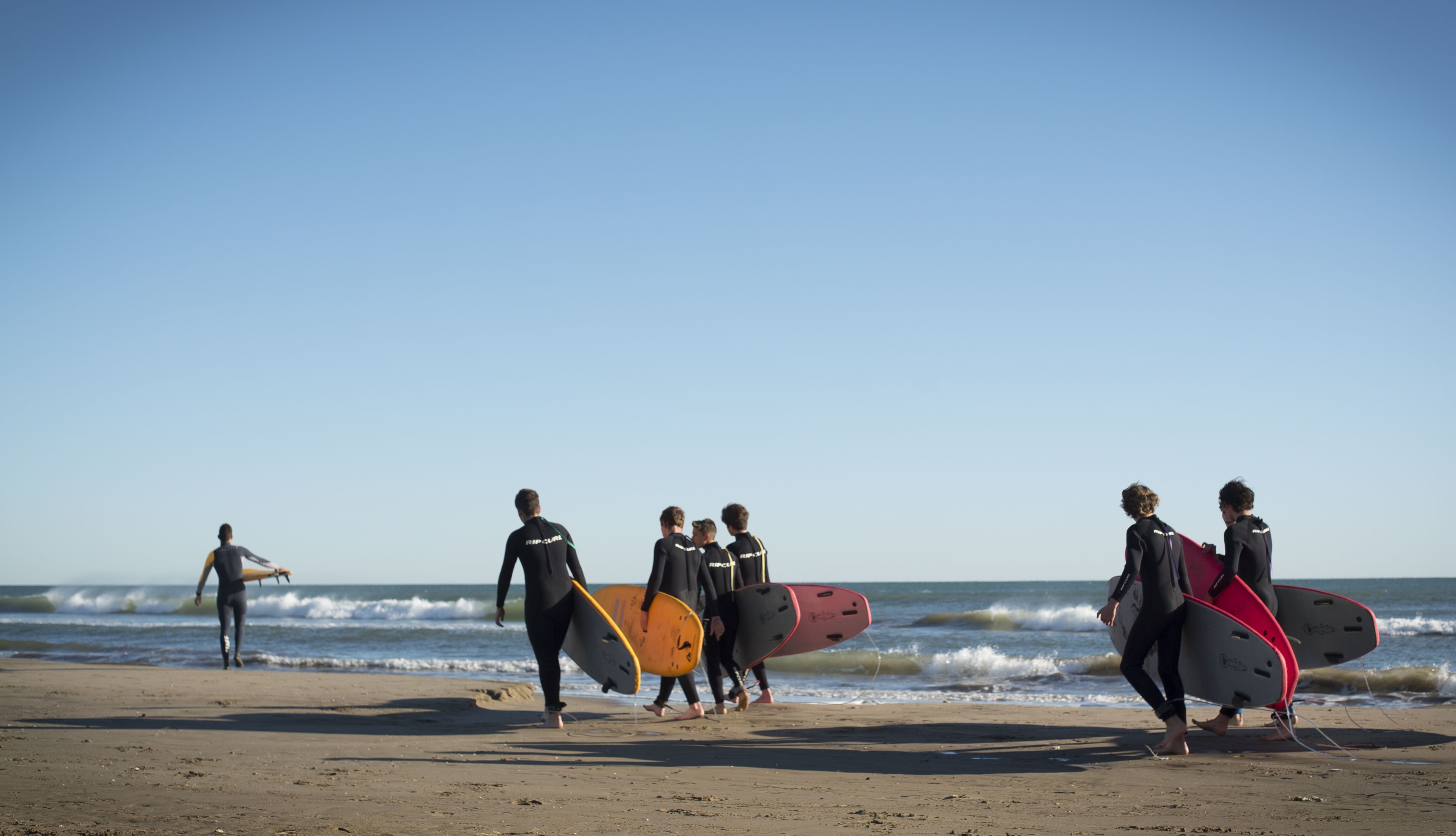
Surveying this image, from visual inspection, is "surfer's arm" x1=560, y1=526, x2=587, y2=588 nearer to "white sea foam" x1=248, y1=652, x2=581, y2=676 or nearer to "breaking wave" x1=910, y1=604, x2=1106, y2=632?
"white sea foam" x1=248, y1=652, x2=581, y2=676

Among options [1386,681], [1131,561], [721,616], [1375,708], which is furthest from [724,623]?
[1386,681]

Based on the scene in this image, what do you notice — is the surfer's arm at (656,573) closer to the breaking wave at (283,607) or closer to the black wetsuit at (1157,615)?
the black wetsuit at (1157,615)

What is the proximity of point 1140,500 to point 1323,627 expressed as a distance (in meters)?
2.04

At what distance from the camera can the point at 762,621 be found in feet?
27.0

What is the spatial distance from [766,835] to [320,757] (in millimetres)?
2999

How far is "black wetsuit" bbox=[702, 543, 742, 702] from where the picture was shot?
25.9ft

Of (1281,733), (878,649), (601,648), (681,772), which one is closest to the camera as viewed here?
(681,772)

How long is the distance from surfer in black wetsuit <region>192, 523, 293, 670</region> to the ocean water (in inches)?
92.1

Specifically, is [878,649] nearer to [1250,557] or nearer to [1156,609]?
[1250,557]

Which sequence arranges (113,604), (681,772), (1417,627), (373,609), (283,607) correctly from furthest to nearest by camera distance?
1. (113,604)
2. (283,607)
3. (373,609)
4. (1417,627)
5. (681,772)

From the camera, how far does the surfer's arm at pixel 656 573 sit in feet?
24.2

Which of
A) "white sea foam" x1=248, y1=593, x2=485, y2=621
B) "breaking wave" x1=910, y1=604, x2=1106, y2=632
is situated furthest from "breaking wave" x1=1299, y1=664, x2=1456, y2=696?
"white sea foam" x1=248, y1=593, x2=485, y2=621

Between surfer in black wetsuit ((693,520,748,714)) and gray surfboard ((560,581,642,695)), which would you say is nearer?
gray surfboard ((560,581,642,695))

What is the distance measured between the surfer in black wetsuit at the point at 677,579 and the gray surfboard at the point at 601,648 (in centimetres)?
56
